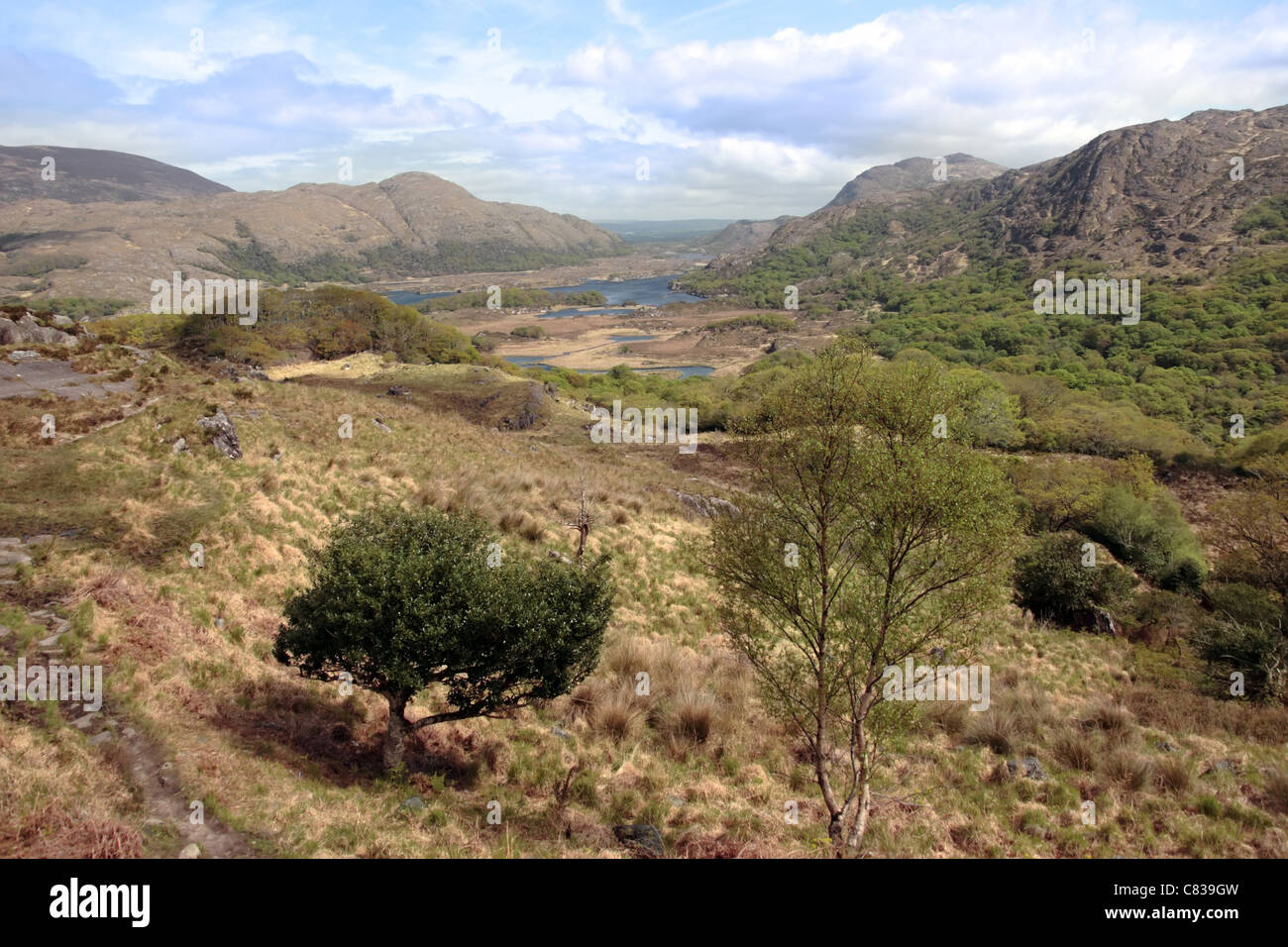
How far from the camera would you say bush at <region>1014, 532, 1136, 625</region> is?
90.9 ft

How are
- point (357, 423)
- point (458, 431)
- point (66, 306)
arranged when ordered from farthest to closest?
point (66, 306) → point (458, 431) → point (357, 423)

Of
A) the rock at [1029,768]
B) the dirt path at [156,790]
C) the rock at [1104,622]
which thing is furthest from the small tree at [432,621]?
the rock at [1104,622]

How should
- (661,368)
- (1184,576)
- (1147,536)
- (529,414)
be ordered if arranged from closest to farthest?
(1184,576)
(1147,536)
(529,414)
(661,368)

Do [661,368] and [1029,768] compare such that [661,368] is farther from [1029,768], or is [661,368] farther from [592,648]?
[592,648]

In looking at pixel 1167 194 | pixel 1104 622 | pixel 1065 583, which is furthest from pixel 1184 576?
pixel 1167 194

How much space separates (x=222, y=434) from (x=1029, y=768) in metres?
22.9

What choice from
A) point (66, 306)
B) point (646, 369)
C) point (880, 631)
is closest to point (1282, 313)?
point (646, 369)

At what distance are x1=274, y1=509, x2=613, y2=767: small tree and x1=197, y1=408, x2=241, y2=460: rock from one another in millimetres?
11679

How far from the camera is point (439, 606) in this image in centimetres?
937

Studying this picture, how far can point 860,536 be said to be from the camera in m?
9.77

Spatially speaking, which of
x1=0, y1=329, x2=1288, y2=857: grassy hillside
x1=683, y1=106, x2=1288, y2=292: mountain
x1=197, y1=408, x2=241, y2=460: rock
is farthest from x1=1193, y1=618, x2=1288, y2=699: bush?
x1=683, y1=106, x2=1288, y2=292: mountain

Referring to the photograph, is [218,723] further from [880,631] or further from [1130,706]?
[1130,706]

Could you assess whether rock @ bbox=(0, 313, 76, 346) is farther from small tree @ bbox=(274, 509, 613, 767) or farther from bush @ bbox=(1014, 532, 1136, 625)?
bush @ bbox=(1014, 532, 1136, 625)

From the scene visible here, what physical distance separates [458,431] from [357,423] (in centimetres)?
662
